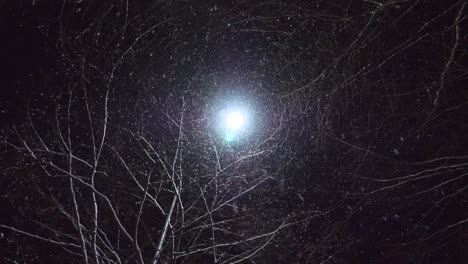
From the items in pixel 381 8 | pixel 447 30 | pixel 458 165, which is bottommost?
pixel 458 165

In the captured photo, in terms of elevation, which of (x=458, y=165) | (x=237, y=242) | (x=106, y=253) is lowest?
(x=237, y=242)

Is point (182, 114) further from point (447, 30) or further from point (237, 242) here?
point (447, 30)

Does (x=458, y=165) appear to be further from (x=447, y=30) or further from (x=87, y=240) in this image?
(x=87, y=240)

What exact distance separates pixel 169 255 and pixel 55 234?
2654mm

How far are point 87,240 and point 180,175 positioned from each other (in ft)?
6.31

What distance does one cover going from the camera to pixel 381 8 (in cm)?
488

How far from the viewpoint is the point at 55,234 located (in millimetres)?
7945

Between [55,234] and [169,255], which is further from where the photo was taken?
[55,234]

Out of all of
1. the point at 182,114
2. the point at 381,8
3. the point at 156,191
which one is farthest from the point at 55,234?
the point at 381,8

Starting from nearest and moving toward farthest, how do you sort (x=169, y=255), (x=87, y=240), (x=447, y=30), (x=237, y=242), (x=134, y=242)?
(x=447, y=30)
(x=134, y=242)
(x=169, y=255)
(x=87, y=240)
(x=237, y=242)

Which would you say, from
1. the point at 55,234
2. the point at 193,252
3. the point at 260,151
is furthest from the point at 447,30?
the point at 55,234

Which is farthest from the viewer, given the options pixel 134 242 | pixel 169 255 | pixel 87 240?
pixel 87 240

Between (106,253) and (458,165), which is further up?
(458,165)

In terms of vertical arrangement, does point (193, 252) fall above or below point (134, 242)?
below
